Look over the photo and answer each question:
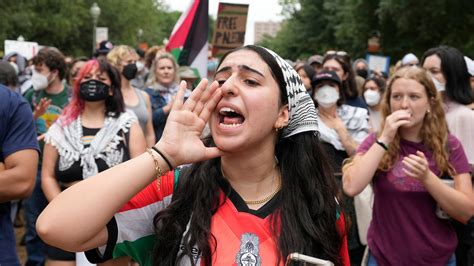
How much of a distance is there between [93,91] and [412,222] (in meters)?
2.58

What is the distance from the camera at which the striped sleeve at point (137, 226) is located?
8.22 feet

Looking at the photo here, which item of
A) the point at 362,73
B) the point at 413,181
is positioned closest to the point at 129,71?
the point at 413,181

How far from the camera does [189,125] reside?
2506 mm

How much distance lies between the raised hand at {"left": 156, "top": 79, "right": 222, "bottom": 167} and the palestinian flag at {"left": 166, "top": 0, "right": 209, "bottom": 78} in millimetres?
5143

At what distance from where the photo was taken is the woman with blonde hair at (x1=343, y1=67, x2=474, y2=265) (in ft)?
13.4

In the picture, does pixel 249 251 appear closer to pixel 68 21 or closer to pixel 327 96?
pixel 327 96

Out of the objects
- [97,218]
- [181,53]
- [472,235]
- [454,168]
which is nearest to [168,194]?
[97,218]

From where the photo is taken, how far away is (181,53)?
7.88 meters

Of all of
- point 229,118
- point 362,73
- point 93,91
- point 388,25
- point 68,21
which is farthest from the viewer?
point 68,21

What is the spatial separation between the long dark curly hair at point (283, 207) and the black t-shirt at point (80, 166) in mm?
2010

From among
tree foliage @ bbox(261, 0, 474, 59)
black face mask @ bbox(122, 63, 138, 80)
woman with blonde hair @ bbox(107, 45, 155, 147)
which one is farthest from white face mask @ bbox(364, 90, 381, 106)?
tree foliage @ bbox(261, 0, 474, 59)

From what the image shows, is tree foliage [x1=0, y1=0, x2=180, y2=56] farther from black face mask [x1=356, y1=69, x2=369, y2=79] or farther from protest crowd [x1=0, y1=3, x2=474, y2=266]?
protest crowd [x1=0, y1=3, x2=474, y2=266]

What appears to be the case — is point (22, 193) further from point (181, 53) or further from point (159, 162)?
point (181, 53)

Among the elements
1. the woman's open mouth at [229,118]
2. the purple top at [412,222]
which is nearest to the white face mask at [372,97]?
the purple top at [412,222]
